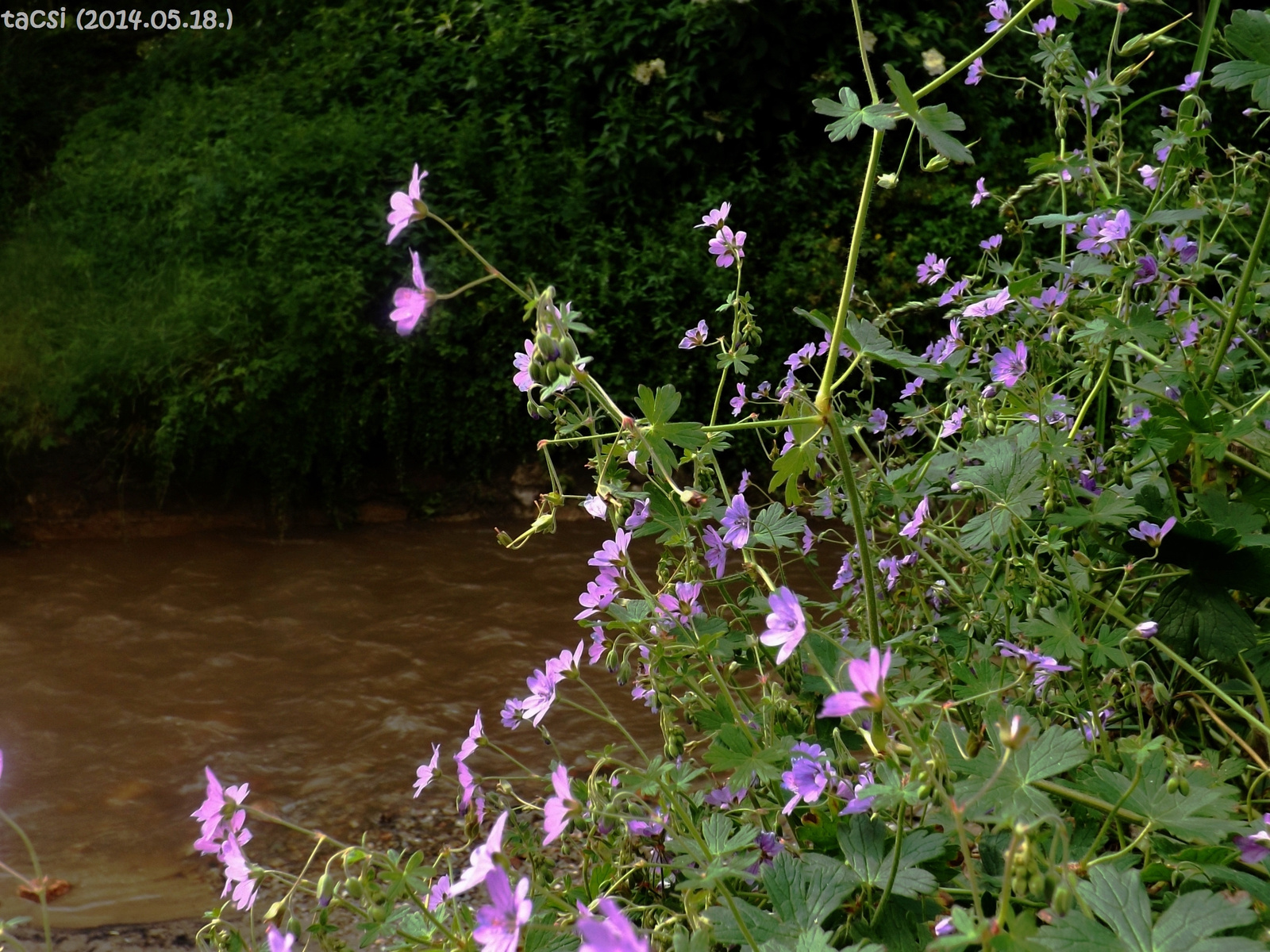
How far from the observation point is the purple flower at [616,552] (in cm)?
96

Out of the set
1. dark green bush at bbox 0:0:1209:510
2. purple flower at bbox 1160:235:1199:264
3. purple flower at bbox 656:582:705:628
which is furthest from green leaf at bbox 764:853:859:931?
dark green bush at bbox 0:0:1209:510

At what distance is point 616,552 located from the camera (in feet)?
3.20

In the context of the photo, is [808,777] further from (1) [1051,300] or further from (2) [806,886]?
(1) [1051,300]

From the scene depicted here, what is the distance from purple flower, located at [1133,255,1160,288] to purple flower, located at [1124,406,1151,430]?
171 millimetres

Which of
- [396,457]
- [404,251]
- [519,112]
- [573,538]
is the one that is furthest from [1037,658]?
[519,112]

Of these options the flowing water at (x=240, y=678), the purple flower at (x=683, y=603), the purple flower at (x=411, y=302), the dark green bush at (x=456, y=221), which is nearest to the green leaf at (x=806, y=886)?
the purple flower at (x=683, y=603)

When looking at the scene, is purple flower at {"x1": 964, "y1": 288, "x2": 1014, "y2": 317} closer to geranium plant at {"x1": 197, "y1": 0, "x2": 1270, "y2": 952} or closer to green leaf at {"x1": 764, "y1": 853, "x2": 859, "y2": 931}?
geranium plant at {"x1": 197, "y1": 0, "x2": 1270, "y2": 952}

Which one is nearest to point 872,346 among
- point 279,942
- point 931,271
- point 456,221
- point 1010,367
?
point 1010,367

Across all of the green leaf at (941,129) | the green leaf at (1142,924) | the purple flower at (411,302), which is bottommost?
the green leaf at (1142,924)

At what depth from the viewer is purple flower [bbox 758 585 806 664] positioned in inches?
26.1

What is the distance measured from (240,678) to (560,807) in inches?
110

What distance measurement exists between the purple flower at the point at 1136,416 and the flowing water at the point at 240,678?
5.61 feet

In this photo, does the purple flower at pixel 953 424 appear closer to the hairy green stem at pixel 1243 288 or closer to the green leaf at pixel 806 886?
the hairy green stem at pixel 1243 288

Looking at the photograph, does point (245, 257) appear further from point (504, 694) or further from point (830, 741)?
point (830, 741)
